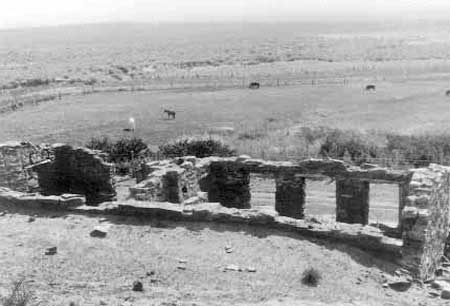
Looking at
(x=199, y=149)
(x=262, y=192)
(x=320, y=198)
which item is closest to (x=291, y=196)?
(x=320, y=198)

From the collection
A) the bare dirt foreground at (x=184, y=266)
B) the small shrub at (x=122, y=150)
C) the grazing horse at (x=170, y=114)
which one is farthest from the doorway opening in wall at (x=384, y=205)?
the grazing horse at (x=170, y=114)

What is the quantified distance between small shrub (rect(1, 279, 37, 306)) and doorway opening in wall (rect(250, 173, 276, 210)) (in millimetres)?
13859

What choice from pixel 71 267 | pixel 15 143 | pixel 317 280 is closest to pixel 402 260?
pixel 317 280

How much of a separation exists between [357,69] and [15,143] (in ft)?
237

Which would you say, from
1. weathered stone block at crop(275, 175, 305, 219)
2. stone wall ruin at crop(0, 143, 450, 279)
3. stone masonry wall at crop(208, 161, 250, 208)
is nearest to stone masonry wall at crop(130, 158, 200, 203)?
stone wall ruin at crop(0, 143, 450, 279)

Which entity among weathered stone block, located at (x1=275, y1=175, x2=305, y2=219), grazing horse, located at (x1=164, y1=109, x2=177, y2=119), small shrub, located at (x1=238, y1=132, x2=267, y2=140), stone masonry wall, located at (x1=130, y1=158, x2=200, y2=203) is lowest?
small shrub, located at (x1=238, y1=132, x2=267, y2=140)

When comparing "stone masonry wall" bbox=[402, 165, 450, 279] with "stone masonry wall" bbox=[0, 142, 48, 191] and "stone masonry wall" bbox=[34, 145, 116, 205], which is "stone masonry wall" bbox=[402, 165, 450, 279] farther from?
"stone masonry wall" bbox=[0, 142, 48, 191]

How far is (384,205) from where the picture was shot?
25.7 meters

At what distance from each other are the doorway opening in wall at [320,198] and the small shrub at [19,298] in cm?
1412

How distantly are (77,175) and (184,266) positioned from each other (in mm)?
9824

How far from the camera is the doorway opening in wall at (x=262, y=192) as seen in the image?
2630 centimetres

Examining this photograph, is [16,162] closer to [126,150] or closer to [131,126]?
[126,150]

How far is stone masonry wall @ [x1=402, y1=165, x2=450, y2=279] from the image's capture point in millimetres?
14031

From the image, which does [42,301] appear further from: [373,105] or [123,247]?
[373,105]
